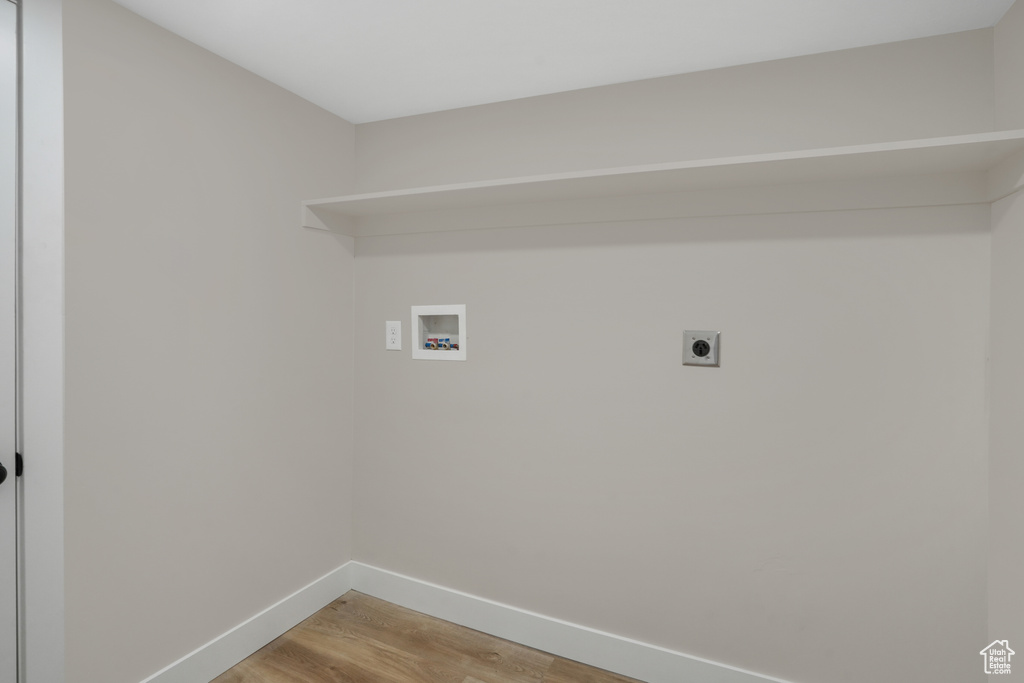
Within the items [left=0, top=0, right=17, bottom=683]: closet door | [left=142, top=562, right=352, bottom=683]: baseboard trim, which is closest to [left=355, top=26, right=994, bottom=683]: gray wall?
[left=142, top=562, right=352, bottom=683]: baseboard trim

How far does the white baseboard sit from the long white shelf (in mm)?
1688

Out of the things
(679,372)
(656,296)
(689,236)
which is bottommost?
(679,372)

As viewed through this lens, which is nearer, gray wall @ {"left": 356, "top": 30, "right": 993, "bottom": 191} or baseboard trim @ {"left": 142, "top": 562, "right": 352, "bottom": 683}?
gray wall @ {"left": 356, "top": 30, "right": 993, "bottom": 191}

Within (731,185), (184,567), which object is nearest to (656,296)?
(731,185)

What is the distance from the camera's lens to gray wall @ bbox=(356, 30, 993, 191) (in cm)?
168

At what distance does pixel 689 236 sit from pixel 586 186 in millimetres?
432

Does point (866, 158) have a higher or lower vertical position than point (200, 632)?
higher

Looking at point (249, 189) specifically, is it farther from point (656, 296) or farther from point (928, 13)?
point (928, 13)

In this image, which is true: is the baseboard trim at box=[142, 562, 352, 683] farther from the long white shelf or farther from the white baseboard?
the long white shelf

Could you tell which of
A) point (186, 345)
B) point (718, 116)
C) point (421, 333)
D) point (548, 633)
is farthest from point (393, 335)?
point (718, 116)

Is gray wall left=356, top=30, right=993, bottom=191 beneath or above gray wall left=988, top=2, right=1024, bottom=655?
above

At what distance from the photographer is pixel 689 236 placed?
6.54 ft

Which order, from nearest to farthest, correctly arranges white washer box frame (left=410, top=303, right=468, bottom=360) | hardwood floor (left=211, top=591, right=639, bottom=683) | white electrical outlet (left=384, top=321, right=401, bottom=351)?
hardwood floor (left=211, top=591, right=639, bottom=683) < white washer box frame (left=410, top=303, right=468, bottom=360) < white electrical outlet (left=384, top=321, right=401, bottom=351)

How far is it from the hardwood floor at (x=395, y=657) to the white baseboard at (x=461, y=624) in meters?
0.04
